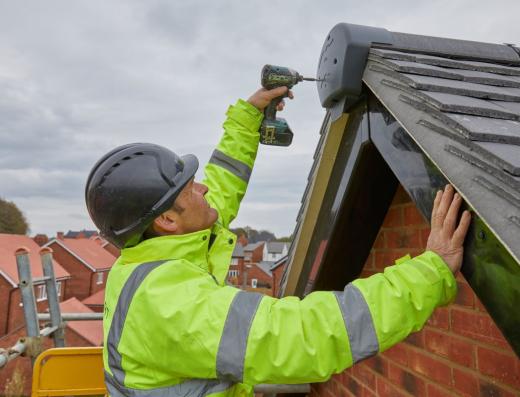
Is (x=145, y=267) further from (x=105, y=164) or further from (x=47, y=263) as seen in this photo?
(x=47, y=263)

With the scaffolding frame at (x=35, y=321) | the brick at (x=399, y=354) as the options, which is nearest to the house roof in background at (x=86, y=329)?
the scaffolding frame at (x=35, y=321)

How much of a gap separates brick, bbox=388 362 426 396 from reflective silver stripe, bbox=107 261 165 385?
1.50 meters

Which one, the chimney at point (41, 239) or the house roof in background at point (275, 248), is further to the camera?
the house roof in background at point (275, 248)

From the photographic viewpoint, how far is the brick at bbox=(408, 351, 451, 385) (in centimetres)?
187

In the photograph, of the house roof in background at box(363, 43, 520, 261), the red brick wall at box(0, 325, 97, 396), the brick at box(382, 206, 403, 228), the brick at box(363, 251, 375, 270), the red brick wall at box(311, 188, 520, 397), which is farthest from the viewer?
the red brick wall at box(0, 325, 97, 396)

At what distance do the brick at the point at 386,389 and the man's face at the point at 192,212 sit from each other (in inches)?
57.3

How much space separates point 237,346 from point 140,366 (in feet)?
1.71

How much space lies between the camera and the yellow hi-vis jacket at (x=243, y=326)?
1273mm

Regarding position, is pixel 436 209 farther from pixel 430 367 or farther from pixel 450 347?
pixel 430 367

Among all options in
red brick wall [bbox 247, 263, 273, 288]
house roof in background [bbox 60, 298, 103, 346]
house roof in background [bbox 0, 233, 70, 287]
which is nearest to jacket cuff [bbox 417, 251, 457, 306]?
house roof in background [bbox 60, 298, 103, 346]

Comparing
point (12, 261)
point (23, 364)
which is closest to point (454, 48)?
point (23, 364)

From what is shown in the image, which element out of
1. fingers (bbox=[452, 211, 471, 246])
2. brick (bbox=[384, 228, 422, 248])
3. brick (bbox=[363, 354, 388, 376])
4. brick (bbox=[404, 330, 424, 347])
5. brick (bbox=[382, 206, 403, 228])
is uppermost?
brick (bbox=[382, 206, 403, 228])

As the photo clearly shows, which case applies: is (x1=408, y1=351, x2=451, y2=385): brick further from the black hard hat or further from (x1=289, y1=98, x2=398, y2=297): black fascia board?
the black hard hat

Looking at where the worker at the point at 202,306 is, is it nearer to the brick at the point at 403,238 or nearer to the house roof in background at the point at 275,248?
the brick at the point at 403,238
